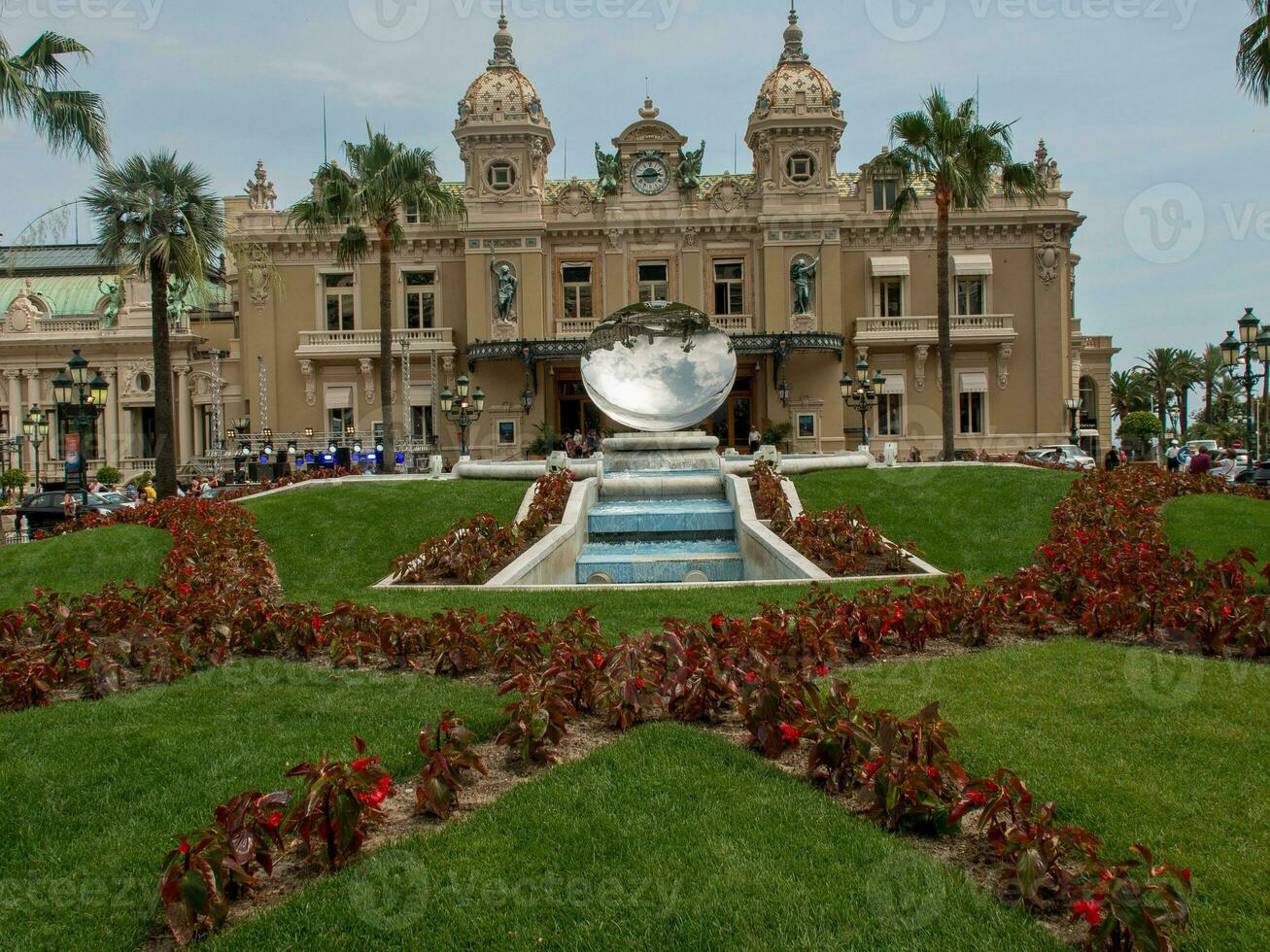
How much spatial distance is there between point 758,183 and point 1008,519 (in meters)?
26.7

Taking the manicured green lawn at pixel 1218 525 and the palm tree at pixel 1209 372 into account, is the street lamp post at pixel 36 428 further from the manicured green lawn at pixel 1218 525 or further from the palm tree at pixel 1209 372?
the palm tree at pixel 1209 372

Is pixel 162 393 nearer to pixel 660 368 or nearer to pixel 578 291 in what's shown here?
pixel 660 368

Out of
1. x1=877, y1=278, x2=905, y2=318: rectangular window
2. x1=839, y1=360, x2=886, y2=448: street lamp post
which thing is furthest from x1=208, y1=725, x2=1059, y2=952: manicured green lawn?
x1=877, y1=278, x2=905, y2=318: rectangular window

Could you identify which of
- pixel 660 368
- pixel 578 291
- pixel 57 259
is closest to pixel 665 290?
pixel 578 291

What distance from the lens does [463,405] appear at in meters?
31.4

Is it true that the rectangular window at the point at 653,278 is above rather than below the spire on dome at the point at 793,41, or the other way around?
below

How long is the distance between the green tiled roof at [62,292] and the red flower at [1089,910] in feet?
180

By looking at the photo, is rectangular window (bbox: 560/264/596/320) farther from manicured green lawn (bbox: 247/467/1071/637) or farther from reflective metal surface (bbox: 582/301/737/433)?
manicured green lawn (bbox: 247/467/1071/637)

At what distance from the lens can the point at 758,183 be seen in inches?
1569

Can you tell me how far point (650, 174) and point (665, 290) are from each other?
4549 millimetres

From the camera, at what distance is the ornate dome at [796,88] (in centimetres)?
3866

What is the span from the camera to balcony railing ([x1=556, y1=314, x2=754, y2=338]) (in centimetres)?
3900

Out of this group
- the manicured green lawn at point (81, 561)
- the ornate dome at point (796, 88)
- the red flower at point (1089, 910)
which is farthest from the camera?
the ornate dome at point (796, 88)

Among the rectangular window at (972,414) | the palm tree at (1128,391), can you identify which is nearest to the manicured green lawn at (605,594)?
the rectangular window at (972,414)
